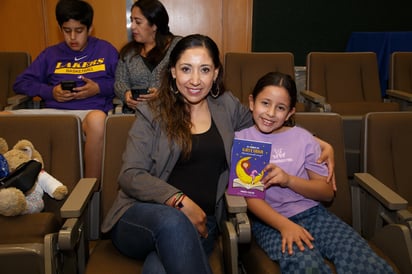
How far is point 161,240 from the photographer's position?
4.32 ft

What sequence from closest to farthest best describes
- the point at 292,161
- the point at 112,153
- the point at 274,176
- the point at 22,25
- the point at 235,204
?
1. the point at 235,204
2. the point at 274,176
3. the point at 292,161
4. the point at 112,153
5. the point at 22,25

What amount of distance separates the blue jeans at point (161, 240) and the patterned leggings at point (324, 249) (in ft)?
0.89

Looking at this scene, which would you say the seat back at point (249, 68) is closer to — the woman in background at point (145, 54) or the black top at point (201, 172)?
the woman in background at point (145, 54)

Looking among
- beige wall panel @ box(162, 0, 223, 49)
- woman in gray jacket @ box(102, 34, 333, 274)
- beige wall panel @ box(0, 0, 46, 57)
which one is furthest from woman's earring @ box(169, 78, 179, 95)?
beige wall panel @ box(0, 0, 46, 57)

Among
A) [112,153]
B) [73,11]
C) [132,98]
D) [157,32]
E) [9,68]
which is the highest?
[73,11]

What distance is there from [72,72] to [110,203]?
121 centimetres

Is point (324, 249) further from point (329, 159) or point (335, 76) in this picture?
point (335, 76)

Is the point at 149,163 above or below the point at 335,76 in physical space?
below

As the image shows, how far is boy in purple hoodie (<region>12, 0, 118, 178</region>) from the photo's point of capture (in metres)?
2.55

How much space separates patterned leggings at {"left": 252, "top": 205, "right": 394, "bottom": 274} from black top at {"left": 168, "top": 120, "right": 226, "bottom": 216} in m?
0.23

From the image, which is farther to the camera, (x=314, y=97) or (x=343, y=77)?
(x=343, y=77)

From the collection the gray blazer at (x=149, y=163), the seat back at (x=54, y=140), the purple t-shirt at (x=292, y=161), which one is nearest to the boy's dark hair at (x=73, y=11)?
the seat back at (x=54, y=140)

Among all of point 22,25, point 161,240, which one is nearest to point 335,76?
point 161,240

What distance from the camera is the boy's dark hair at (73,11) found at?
98.7 inches
